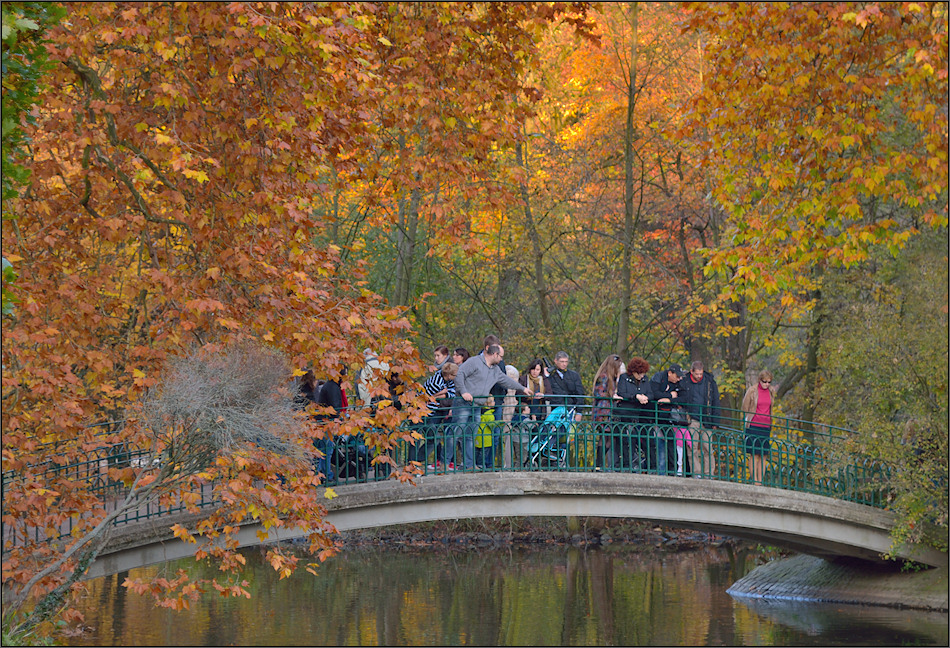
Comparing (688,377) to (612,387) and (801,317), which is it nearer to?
(612,387)

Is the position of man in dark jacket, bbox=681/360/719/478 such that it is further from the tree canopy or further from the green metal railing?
the tree canopy

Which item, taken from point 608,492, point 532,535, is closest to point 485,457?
point 608,492

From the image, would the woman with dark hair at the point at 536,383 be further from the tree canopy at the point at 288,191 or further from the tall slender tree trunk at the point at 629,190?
the tall slender tree trunk at the point at 629,190

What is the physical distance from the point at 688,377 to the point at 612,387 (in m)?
1.16

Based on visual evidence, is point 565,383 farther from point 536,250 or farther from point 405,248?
point 536,250

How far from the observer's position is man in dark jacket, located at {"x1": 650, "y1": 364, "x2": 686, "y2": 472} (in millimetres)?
13991

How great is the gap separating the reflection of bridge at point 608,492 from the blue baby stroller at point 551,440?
3cm

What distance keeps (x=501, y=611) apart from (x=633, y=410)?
4.56 metres

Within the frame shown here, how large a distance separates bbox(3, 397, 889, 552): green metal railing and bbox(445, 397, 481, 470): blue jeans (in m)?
0.02

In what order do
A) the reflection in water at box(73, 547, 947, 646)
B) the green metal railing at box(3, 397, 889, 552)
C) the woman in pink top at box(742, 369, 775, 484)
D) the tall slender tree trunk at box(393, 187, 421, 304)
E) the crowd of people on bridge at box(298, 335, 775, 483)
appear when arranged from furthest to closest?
the tall slender tree trunk at box(393, 187, 421, 304), the woman in pink top at box(742, 369, 775, 484), the reflection in water at box(73, 547, 947, 646), the green metal railing at box(3, 397, 889, 552), the crowd of people on bridge at box(298, 335, 775, 483)

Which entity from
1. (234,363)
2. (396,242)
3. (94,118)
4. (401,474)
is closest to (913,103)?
(401,474)

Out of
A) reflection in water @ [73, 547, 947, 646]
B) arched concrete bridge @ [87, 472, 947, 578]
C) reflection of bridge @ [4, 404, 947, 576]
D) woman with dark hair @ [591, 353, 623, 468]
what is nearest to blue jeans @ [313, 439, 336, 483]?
reflection of bridge @ [4, 404, 947, 576]

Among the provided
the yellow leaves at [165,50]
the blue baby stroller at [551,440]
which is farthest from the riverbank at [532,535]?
the yellow leaves at [165,50]

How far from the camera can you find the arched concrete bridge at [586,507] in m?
12.8
